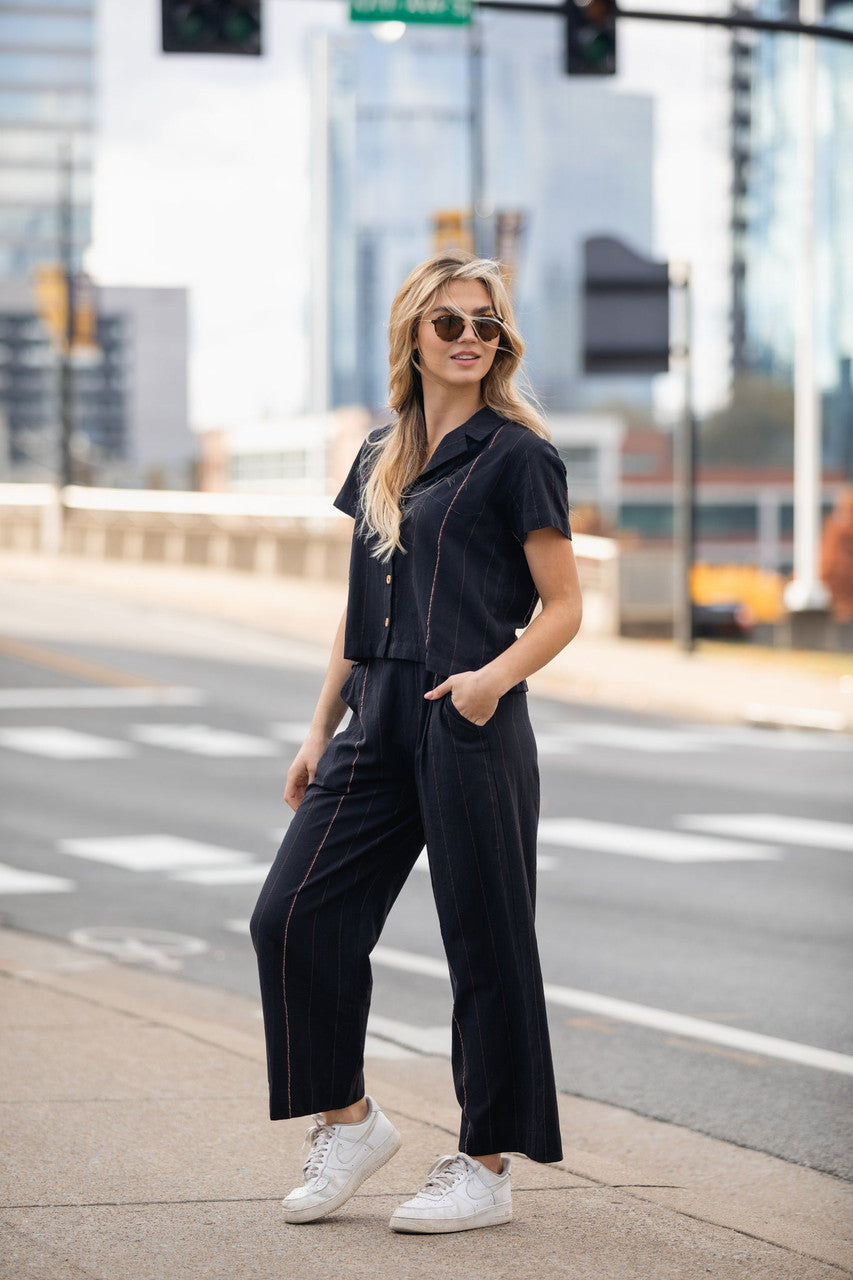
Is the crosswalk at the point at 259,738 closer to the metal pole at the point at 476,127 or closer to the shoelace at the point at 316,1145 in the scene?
the shoelace at the point at 316,1145

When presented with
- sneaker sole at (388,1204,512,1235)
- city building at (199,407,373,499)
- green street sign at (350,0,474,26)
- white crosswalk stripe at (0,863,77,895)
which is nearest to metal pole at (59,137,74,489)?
green street sign at (350,0,474,26)

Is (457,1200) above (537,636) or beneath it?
beneath

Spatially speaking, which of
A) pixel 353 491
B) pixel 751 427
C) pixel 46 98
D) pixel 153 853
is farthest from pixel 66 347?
pixel 46 98

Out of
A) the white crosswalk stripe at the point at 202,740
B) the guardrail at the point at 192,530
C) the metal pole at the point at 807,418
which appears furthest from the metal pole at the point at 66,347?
the white crosswalk stripe at the point at 202,740

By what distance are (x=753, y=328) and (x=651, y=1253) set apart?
15654cm

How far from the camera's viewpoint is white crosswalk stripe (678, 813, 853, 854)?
36.9 feet

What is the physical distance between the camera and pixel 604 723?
1833 cm

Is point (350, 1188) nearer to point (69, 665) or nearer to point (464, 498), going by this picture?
point (464, 498)

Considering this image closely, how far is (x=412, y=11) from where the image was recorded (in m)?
15.4

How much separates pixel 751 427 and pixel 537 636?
151498mm

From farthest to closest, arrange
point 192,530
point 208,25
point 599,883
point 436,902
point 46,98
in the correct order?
point 46,98
point 192,530
point 208,25
point 599,883
point 436,902

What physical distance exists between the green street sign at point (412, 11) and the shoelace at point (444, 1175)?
474 inches

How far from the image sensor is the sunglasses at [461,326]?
4.24 meters

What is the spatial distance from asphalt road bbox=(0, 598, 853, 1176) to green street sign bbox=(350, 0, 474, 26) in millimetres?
5604
